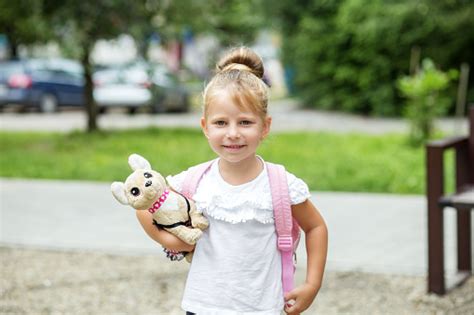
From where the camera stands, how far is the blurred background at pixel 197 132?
236 inches

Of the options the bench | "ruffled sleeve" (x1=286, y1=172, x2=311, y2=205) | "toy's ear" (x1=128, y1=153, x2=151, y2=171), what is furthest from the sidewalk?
"toy's ear" (x1=128, y1=153, x2=151, y2=171)

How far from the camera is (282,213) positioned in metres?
2.79

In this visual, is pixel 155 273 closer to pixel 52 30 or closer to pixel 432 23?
pixel 52 30

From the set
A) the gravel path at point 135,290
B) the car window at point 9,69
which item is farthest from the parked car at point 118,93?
the gravel path at point 135,290

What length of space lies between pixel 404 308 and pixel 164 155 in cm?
818

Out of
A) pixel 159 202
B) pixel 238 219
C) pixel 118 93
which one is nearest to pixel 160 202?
pixel 159 202

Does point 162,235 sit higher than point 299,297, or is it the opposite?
point 162,235

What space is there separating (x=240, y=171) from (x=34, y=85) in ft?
75.0

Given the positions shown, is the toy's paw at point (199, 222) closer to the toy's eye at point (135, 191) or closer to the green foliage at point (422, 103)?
the toy's eye at point (135, 191)

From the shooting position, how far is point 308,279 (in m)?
2.85

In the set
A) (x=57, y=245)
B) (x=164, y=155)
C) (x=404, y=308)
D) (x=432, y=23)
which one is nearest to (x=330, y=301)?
(x=404, y=308)

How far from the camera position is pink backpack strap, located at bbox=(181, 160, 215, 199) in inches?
113

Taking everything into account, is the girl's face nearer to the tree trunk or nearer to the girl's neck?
the girl's neck

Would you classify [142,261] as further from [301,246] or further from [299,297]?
[299,297]
